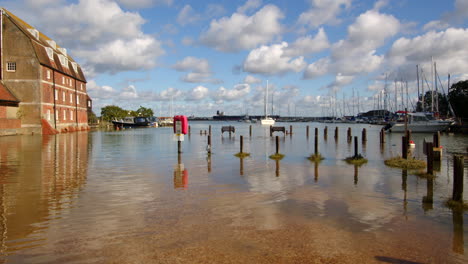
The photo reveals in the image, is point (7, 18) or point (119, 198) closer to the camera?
point (119, 198)

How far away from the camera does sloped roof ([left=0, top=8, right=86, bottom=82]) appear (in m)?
46.4

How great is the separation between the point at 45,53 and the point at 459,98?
82.9 metres

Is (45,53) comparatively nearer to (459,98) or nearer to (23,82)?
(23,82)

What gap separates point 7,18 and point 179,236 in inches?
1997

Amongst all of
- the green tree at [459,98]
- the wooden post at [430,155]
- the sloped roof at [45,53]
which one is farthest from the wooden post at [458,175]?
the green tree at [459,98]

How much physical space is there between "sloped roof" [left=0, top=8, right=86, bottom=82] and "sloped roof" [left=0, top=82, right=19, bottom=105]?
5865 millimetres

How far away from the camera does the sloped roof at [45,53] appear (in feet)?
152

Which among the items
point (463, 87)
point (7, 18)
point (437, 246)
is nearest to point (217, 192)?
point (437, 246)

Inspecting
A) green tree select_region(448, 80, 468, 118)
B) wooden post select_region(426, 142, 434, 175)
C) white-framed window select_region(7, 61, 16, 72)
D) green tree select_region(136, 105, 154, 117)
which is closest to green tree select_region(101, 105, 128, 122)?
green tree select_region(136, 105, 154, 117)

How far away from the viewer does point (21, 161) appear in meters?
A: 20.0

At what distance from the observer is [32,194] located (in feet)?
38.0

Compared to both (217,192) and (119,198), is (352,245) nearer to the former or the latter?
(217,192)

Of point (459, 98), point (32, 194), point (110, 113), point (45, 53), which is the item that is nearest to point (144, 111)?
point (110, 113)

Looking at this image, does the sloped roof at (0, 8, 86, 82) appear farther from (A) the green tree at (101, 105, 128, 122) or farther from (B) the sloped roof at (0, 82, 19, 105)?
(A) the green tree at (101, 105, 128, 122)
